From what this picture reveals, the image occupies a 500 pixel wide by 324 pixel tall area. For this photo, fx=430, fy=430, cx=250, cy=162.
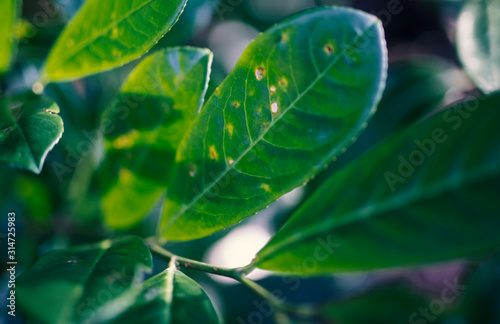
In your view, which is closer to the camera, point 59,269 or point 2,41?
point 59,269

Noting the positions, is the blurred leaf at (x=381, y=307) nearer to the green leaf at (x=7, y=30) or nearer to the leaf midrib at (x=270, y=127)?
the leaf midrib at (x=270, y=127)

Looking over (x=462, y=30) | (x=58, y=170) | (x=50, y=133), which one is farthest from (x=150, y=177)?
(x=462, y=30)

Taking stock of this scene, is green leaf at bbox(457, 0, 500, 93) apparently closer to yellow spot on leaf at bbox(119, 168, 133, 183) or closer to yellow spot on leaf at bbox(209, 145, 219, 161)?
yellow spot on leaf at bbox(209, 145, 219, 161)

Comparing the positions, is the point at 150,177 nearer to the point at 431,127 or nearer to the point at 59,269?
the point at 59,269

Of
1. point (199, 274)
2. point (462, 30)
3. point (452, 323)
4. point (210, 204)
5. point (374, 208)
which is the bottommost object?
point (452, 323)

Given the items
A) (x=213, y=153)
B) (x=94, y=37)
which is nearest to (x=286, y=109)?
(x=213, y=153)

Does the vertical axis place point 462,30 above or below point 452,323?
above

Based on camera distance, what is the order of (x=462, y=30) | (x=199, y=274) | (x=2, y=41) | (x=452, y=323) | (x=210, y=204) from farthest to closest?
(x=199, y=274) < (x=462, y=30) < (x=2, y=41) < (x=210, y=204) < (x=452, y=323)
